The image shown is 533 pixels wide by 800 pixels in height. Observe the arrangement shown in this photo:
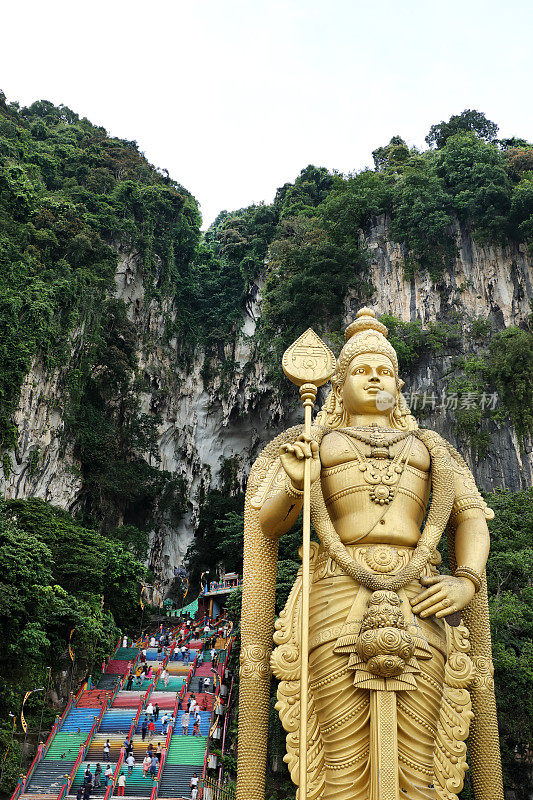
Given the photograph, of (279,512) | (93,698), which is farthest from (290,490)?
(93,698)

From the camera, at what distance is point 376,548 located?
430cm

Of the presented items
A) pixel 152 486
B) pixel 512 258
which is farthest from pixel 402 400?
pixel 152 486

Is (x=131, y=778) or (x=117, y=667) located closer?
(x=131, y=778)

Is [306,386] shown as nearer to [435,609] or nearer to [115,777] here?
[435,609]

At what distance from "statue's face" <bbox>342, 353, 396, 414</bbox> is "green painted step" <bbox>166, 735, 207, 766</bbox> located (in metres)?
7.13

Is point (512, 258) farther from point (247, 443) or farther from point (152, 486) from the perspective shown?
point (152, 486)

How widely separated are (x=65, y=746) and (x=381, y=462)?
332 inches

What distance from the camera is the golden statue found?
12.5ft

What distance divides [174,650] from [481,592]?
39.5ft

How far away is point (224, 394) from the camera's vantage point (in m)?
26.5

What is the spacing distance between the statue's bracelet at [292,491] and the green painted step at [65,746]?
25.8 ft

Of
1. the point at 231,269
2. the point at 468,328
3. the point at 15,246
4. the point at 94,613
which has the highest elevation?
the point at 231,269

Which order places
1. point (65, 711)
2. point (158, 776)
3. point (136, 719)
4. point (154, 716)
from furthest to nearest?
point (65, 711) < point (154, 716) < point (136, 719) < point (158, 776)

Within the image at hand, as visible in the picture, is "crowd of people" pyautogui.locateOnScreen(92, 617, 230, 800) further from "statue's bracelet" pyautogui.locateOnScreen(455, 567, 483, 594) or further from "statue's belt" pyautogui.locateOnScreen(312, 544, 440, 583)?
"statue's bracelet" pyautogui.locateOnScreen(455, 567, 483, 594)
